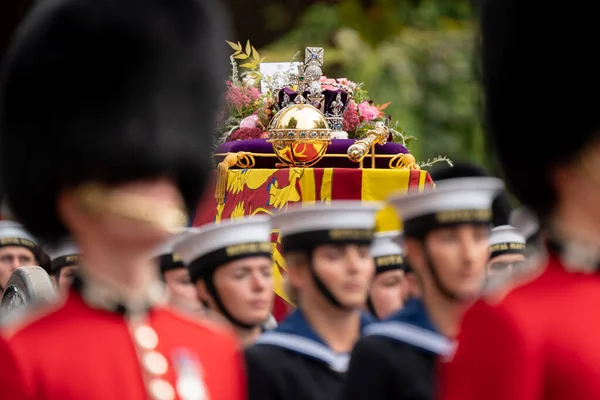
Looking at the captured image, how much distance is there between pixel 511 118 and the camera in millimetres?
3172

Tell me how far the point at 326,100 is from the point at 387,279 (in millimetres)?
3213

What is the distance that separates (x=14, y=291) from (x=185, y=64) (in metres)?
3.77

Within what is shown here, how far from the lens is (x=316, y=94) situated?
8.83 metres

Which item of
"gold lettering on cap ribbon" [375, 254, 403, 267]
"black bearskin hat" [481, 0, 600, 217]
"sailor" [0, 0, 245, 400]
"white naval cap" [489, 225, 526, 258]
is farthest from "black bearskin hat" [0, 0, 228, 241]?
"white naval cap" [489, 225, 526, 258]

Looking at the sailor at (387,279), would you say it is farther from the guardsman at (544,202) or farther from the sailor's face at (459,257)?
the guardsman at (544,202)

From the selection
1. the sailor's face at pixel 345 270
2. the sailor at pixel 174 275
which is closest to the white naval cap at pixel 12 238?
the sailor at pixel 174 275

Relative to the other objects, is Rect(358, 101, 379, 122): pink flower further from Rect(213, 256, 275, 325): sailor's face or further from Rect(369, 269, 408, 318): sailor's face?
Rect(213, 256, 275, 325): sailor's face

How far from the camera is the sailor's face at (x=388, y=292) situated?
5.83 m

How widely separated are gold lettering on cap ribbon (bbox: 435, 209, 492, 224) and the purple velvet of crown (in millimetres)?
4707

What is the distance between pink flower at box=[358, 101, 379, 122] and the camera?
9.09m

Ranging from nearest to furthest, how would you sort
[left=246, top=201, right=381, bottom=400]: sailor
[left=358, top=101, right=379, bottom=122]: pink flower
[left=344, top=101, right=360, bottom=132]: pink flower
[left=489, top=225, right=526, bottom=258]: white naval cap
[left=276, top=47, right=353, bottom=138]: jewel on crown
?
1. [left=246, top=201, right=381, bottom=400]: sailor
2. [left=489, top=225, right=526, bottom=258]: white naval cap
3. [left=276, top=47, right=353, bottom=138]: jewel on crown
4. [left=344, top=101, right=360, bottom=132]: pink flower
5. [left=358, top=101, right=379, bottom=122]: pink flower

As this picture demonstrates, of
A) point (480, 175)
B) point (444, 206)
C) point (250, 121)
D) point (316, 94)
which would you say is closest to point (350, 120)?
point (316, 94)

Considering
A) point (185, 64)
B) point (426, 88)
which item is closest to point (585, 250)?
point (185, 64)

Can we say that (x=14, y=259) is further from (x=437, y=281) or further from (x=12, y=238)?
(x=437, y=281)
